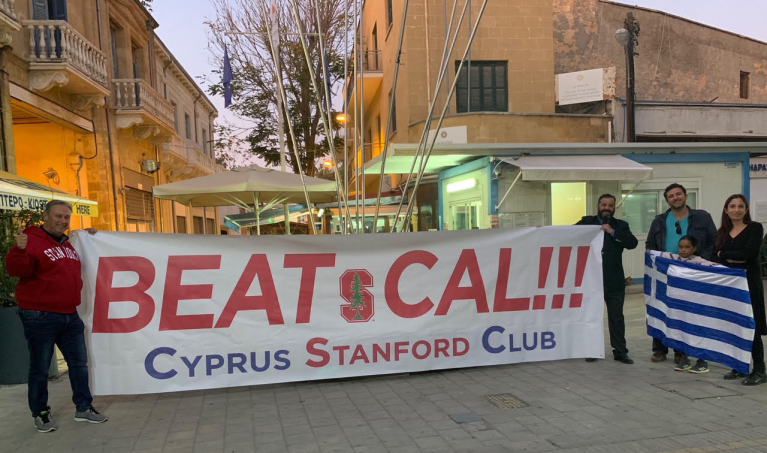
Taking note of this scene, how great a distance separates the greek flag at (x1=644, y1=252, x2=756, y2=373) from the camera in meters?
4.61

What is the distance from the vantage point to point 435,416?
4.05 meters

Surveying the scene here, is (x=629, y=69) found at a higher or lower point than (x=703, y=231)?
higher

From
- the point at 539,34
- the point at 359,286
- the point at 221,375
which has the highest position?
the point at 539,34

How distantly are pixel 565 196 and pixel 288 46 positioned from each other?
13185mm

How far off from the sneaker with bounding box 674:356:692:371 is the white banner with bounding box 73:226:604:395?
0.74 m

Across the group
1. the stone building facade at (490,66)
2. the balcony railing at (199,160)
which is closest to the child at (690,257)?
the stone building facade at (490,66)

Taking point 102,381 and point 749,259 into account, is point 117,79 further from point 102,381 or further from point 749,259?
point 749,259

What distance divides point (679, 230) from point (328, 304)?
3680 millimetres

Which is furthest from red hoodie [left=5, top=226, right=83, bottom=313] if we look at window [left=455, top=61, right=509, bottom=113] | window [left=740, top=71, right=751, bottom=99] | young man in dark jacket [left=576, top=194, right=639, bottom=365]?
window [left=740, top=71, right=751, bottom=99]

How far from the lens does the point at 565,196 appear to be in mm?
11914

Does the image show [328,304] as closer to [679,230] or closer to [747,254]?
[679,230]

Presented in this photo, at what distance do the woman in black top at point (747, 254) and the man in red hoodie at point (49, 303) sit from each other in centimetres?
565

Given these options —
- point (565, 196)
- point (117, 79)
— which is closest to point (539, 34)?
point (565, 196)

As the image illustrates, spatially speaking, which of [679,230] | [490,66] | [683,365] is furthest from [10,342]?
[490,66]
